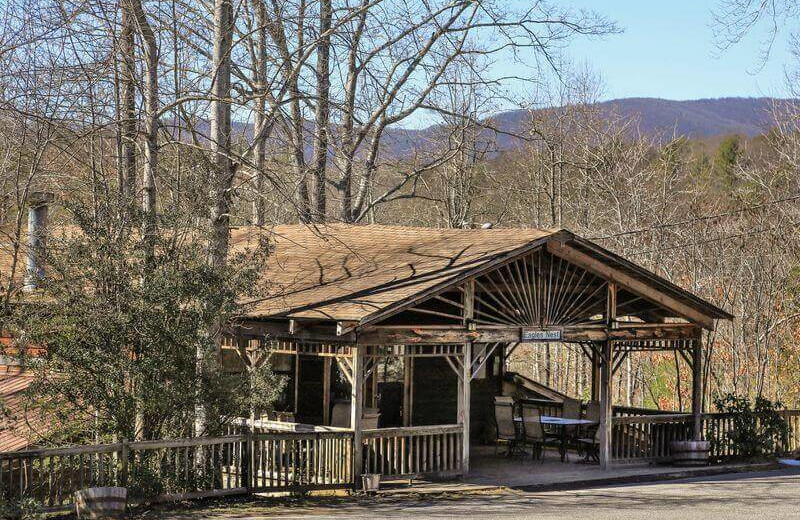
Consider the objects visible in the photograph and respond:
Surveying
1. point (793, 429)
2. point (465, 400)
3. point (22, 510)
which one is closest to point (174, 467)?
point (22, 510)

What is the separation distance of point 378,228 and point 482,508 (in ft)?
25.9

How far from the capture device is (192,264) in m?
13.8

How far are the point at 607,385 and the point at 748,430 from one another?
3.85m

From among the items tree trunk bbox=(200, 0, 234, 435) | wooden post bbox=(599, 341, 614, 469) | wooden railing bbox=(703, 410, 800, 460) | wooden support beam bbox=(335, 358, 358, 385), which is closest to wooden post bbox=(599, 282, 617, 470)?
wooden post bbox=(599, 341, 614, 469)

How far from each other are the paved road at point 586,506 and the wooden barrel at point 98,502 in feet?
1.89

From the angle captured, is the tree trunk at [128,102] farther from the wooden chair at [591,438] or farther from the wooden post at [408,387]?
the wooden chair at [591,438]

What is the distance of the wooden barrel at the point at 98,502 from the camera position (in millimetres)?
12281

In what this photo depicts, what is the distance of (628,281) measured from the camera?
18.4 m

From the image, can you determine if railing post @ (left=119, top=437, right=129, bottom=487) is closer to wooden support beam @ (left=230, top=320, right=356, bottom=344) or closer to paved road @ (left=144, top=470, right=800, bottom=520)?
paved road @ (left=144, top=470, right=800, bottom=520)

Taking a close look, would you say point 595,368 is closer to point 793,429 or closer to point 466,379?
point 793,429

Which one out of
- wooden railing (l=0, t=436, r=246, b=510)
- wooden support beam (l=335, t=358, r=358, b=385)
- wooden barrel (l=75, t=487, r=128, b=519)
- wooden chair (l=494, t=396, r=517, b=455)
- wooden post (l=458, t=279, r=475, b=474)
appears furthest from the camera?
wooden chair (l=494, t=396, r=517, b=455)

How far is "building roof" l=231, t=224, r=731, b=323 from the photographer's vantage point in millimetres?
15570

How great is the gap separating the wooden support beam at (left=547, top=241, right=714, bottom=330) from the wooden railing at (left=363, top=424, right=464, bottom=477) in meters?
3.43

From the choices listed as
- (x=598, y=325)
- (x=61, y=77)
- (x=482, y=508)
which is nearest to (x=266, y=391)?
(x=482, y=508)
